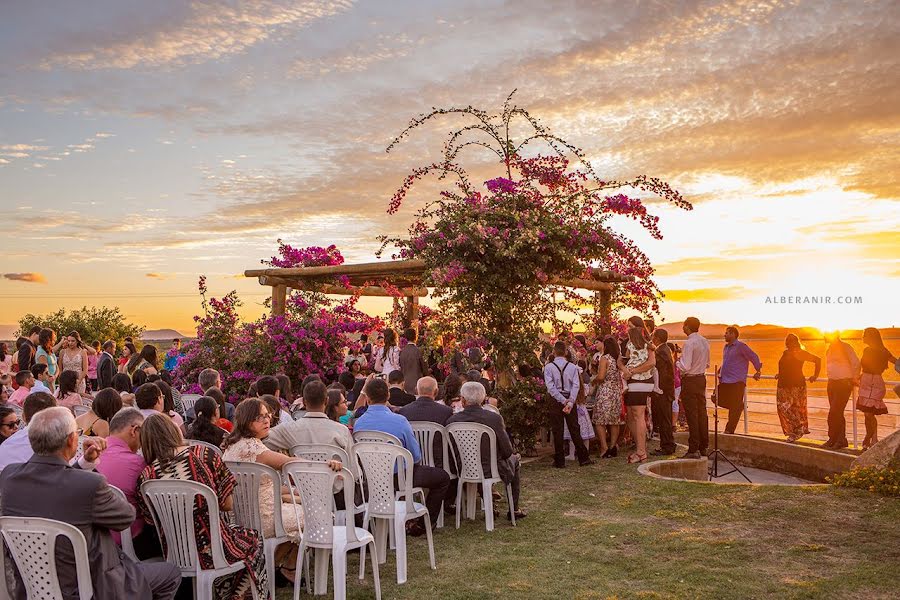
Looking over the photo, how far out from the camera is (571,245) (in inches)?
463

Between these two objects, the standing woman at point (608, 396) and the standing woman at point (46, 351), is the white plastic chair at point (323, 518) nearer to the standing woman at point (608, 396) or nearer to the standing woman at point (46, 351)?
the standing woman at point (608, 396)

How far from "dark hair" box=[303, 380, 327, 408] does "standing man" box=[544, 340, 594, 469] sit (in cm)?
468

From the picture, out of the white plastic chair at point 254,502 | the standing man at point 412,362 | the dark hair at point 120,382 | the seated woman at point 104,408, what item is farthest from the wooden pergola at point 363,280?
the white plastic chair at point 254,502

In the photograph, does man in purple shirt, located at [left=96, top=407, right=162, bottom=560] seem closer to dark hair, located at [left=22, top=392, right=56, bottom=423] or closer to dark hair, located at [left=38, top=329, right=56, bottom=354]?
dark hair, located at [left=22, top=392, right=56, bottom=423]

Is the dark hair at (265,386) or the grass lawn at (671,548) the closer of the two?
the grass lawn at (671,548)

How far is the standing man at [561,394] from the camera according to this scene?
10.2 m

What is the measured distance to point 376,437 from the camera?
20.7 ft

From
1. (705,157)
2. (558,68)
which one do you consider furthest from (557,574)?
(705,157)

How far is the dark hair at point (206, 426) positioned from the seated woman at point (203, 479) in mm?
1219

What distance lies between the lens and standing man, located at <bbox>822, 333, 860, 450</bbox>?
1115cm

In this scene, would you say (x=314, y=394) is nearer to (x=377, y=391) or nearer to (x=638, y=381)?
(x=377, y=391)

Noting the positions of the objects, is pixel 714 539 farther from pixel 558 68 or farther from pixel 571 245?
pixel 558 68

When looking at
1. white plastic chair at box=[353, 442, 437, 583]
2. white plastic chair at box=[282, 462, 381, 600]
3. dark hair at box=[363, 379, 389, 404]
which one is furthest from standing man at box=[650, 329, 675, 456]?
white plastic chair at box=[282, 462, 381, 600]

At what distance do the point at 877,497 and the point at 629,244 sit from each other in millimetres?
5629
